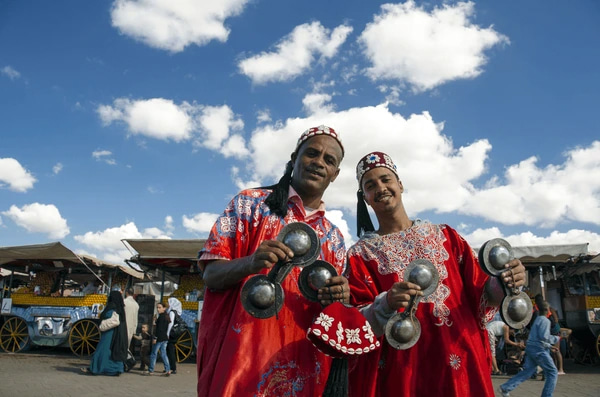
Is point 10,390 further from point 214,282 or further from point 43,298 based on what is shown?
point 214,282

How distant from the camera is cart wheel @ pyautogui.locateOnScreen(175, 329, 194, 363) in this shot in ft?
42.0

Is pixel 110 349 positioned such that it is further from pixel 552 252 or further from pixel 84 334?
pixel 552 252

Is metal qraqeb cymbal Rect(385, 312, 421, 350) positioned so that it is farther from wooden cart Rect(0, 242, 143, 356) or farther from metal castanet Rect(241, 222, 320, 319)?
wooden cart Rect(0, 242, 143, 356)

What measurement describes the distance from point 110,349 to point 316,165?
9885mm

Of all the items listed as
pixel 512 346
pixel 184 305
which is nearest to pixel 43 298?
pixel 184 305

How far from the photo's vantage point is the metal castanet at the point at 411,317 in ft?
6.24

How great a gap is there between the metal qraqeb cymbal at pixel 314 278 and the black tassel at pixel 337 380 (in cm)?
29

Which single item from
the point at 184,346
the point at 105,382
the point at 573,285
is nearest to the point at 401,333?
the point at 105,382

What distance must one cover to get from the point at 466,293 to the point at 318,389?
3.23 ft

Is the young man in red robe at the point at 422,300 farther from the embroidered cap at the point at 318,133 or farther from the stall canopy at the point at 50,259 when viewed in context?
the stall canopy at the point at 50,259

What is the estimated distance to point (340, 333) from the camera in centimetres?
176

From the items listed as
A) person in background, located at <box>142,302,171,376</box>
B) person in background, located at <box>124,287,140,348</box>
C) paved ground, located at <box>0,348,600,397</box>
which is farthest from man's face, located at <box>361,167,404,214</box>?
person in background, located at <box>124,287,140,348</box>

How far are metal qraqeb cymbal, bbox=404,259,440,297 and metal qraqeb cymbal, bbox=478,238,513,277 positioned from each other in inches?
9.5

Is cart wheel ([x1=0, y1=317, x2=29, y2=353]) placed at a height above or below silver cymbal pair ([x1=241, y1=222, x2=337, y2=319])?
below
